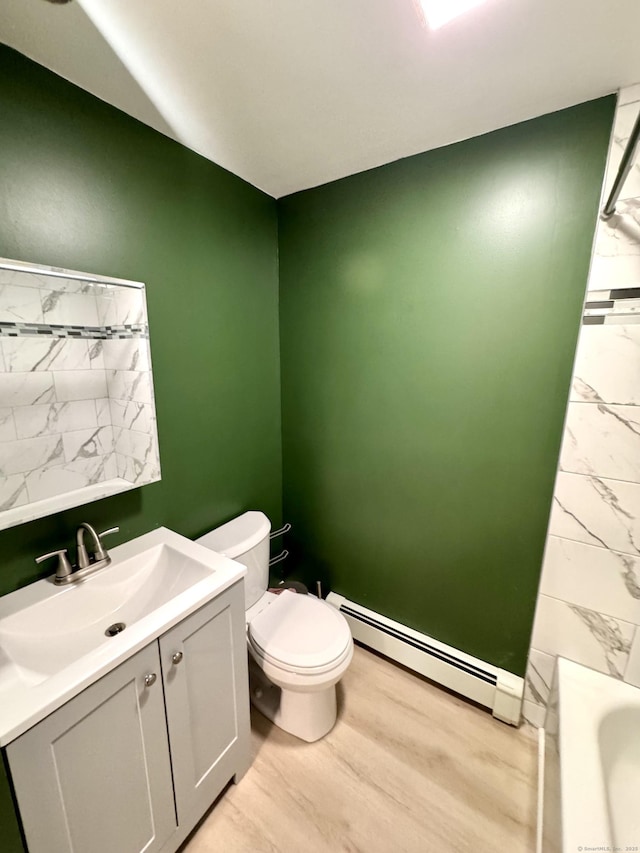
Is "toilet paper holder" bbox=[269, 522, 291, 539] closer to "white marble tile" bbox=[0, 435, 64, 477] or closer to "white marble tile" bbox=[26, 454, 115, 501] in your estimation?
"white marble tile" bbox=[26, 454, 115, 501]

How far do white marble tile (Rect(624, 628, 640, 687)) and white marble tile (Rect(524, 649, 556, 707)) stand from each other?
0.74ft

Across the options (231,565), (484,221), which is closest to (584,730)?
(231,565)

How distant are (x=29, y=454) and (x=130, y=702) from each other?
79 cm

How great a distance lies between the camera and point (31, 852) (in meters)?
0.72

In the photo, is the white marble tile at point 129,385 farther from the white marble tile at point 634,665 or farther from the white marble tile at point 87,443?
the white marble tile at point 634,665

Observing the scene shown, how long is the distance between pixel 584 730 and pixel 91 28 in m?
2.45

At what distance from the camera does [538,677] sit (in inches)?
55.7

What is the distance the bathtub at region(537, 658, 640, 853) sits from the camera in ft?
2.86

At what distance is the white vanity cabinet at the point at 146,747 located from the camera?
0.74 m

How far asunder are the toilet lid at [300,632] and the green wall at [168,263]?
0.52 metres

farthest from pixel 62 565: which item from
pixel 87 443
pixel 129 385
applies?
pixel 129 385

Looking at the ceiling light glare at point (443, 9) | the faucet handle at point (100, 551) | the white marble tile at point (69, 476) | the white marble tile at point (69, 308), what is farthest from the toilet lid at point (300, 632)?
the ceiling light glare at point (443, 9)

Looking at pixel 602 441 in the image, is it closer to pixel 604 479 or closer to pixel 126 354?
pixel 604 479

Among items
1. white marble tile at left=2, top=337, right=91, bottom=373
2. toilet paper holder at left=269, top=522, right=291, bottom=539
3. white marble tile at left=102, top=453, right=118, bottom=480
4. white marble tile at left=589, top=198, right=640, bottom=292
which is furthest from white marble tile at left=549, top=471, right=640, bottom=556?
white marble tile at left=2, top=337, right=91, bottom=373
